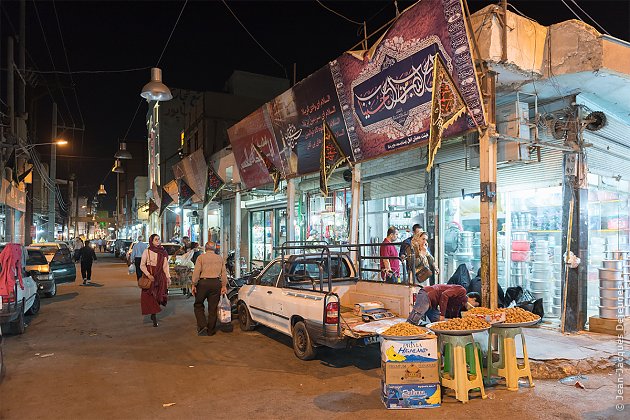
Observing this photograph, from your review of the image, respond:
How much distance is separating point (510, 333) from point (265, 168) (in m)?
11.1

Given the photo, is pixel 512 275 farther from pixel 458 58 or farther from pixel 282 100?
pixel 282 100

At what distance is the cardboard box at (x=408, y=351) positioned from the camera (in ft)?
16.6

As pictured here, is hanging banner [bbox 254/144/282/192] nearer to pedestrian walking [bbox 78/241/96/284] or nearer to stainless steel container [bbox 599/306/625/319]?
pedestrian walking [bbox 78/241/96/284]

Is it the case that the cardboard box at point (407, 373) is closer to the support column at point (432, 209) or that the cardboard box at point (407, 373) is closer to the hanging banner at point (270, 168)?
the support column at point (432, 209)

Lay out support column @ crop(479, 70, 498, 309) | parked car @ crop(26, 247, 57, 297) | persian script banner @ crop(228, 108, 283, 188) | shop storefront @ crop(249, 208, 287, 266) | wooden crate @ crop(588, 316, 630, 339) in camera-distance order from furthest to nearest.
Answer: shop storefront @ crop(249, 208, 287, 266) < persian script banner @ crop(228, 108, 283, 188) < parked car @ crop(26, 247, 57, 297) < wooden crate @ crop(588, 316, 630, 339) < support column @ crop(479, 70, 498, 309)

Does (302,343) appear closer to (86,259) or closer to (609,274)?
(609,274)

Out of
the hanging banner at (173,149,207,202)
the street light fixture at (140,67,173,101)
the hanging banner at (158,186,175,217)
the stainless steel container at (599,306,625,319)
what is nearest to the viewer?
the stainless steel container at (599,306,625,319)

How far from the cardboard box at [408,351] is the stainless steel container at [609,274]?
17.4 ft

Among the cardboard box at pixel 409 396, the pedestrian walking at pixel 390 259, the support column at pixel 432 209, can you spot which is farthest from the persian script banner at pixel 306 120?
the cardboard box at pixel 409 396

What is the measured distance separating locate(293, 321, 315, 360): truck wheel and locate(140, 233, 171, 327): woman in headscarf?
13.6 ft

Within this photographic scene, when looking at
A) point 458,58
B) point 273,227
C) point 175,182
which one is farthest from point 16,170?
point 458,58

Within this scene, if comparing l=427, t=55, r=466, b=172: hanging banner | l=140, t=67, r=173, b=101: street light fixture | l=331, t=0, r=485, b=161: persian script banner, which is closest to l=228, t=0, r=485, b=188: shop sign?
l=331, t=0, r=485, b=161: persian script banner

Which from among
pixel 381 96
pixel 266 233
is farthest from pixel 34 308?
pixel 266 233

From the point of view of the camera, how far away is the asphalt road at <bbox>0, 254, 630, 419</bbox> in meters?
4.98
